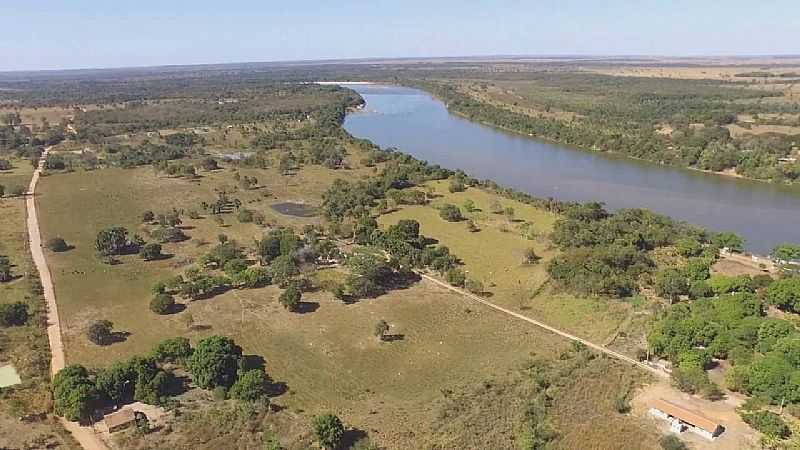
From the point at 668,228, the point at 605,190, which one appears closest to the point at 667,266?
the point at 668,228

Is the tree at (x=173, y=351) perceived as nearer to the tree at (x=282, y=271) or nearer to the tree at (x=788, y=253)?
the tree at (x=282, y=271)

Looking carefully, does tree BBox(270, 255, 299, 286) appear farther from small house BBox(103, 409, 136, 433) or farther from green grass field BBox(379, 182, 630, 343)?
small house BBox(103, 409, 136, 433)

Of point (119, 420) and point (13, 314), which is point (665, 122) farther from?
point (119, 420)

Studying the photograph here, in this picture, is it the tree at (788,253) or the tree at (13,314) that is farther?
the tree at (788,253)

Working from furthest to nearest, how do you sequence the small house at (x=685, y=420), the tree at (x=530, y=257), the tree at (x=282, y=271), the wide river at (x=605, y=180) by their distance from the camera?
the wide river at (x=605, y=180), the tree at (x=530, y=257), the tree at (x=282, y=271), the small house at (x=685, y=420)

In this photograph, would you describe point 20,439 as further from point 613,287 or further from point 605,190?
point 605,190

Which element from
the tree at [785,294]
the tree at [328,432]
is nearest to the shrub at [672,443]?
the tree at [328,432]

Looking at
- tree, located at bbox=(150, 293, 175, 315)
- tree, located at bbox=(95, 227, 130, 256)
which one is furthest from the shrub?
tree, located at bbox=(95, 227, 130, 256)

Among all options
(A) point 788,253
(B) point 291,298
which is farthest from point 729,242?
(B) point 291,298
